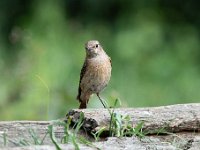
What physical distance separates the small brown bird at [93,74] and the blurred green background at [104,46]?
28 centimetres

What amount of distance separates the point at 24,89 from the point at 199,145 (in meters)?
4.04

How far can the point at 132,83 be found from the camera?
34.3ft

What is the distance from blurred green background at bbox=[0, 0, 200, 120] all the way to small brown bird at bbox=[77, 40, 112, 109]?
278 millimetres

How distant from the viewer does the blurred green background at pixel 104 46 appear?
926 centimetres

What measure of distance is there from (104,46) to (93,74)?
12.9 feet

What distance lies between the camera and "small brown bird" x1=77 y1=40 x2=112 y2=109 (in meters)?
7.93

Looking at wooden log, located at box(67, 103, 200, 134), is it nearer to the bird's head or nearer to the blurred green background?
the bird's head

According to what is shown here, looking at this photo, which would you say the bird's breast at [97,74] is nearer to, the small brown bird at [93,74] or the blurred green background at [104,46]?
the small brown bird at [93,74]

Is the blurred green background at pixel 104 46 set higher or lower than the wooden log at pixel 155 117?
higher

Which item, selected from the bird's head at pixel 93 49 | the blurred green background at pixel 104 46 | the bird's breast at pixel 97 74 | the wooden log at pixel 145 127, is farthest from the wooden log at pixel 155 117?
the blurred green background at pixel 104 46

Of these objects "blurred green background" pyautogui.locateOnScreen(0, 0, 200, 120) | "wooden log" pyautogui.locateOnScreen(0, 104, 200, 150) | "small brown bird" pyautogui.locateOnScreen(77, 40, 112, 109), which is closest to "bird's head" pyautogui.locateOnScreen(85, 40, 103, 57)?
"small brown bird" pyautogui.locateOnScreen(77, 40, 112, 109)

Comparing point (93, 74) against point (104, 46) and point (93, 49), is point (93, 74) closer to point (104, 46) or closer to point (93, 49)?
point (93, 49)

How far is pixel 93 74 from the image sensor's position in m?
7.99

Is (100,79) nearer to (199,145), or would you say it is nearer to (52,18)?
(199,145)
